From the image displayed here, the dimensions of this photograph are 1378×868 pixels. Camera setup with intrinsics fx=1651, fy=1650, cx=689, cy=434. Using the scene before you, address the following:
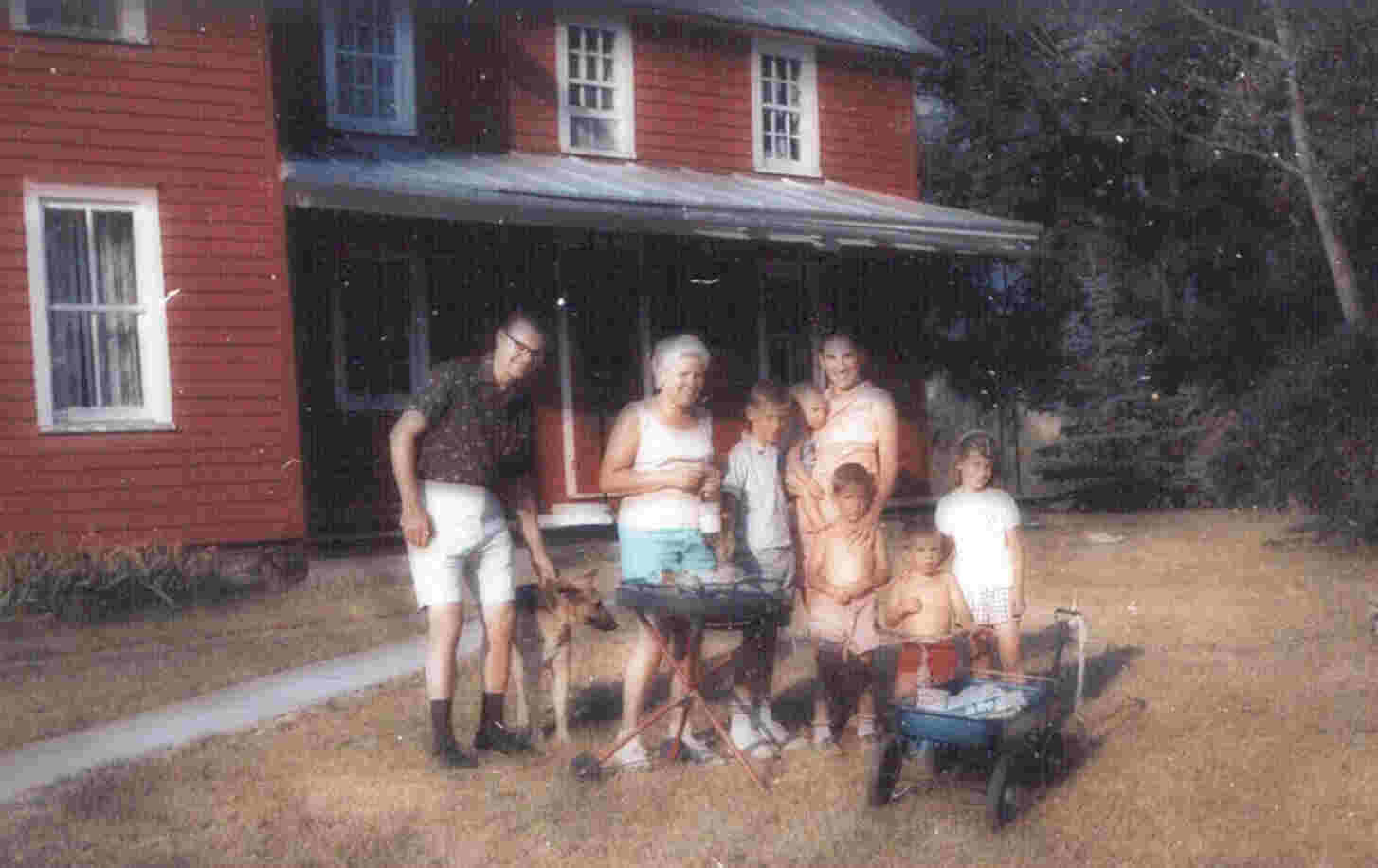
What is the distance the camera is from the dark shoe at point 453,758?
22.5ft

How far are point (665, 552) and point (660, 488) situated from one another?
0.27m

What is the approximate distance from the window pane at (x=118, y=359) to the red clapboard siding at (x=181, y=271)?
297 mm

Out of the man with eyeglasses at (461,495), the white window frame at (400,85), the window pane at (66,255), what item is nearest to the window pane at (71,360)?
the window pane at (66,255)

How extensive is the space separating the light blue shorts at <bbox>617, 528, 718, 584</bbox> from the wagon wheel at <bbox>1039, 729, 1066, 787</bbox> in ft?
4.87

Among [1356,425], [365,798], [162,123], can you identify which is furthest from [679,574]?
[1356,425]

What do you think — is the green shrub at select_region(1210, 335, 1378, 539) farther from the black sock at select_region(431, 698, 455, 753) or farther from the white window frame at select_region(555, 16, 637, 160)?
the black sock at select_region(431, 698, 455, 753)

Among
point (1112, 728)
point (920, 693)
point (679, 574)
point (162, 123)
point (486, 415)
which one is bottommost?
point (1112, 728)

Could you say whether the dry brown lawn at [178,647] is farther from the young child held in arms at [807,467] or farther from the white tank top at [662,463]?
the young child held in arms at [807,467]

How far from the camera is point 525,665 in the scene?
7.46 metres

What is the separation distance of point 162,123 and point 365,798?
8.44m

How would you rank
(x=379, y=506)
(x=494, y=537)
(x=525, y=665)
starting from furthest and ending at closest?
1. (x=379, y=506)
2. (x=525, y=665)
3. (x=494, y=537)

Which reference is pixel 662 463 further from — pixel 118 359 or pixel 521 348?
pixel 118 359

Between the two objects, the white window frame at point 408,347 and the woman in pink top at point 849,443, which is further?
the white window frame at point 408,347

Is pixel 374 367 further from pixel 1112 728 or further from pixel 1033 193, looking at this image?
pixel 1033 193
